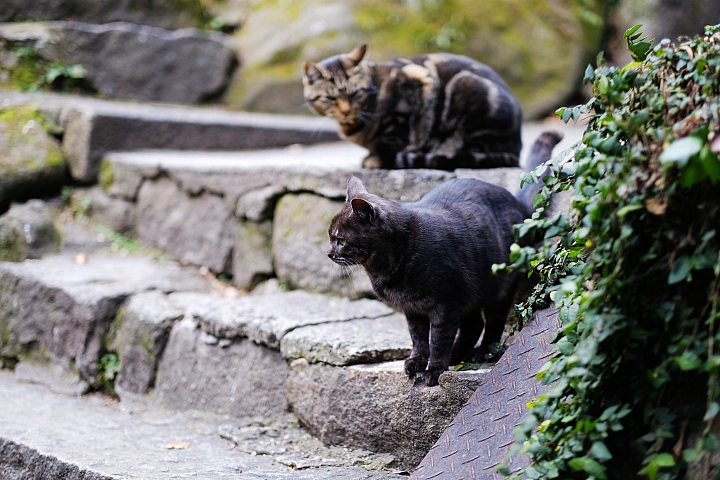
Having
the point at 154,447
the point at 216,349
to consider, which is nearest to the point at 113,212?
the point at 216,349

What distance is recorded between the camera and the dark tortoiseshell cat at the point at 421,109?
12.9 feet

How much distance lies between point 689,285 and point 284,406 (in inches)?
87.2

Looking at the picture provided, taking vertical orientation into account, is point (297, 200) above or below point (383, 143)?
below

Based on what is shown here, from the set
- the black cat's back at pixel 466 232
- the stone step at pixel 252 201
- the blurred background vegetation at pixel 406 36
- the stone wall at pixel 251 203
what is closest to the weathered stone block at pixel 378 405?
the black cat's back at pixel 466 232

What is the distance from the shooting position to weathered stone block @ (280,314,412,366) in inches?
124

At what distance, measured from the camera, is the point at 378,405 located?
2.98 metres

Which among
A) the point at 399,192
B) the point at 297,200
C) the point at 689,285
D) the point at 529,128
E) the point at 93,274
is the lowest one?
the point at 93,274

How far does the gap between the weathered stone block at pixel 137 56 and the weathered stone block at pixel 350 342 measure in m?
4.19

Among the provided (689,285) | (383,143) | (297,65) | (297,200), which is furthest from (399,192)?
(297,65)

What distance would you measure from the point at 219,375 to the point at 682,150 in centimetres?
286

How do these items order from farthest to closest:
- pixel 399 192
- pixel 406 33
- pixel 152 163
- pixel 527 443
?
1. pixel 406 33
2. pixel 152 163
3. pixel 399 192
4. pixel 527 443

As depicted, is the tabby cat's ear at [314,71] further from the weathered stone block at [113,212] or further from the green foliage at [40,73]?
the green foliage at [40,73]

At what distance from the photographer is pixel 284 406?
11.5 feet

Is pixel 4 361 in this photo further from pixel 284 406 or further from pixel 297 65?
pixel 297 65
